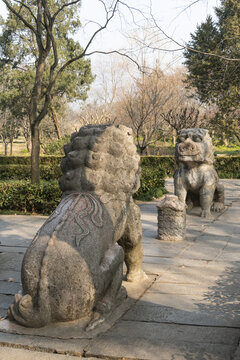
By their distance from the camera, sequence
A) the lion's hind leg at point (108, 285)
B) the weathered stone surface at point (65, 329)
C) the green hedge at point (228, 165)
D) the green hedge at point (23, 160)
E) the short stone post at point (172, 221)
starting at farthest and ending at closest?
the green hedge at point (23, 160) < the green hedge at point (228, 165) < the short stone post at point (172, 221) < the lion's hind leg at point (108, 285) < the weathered stone surface at point (65, 329)

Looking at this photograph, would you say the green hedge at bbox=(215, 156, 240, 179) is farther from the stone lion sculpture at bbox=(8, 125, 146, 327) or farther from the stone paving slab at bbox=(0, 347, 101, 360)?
the stone paving slab at bbox=(0, 347, 101, 360)

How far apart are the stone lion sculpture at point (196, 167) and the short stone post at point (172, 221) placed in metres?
2.02

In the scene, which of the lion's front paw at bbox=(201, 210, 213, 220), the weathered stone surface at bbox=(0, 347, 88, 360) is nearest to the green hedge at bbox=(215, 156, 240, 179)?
the lion's front paw at bbox=(201, 210, 213, 220)

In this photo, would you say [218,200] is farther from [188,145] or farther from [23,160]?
[23,160]

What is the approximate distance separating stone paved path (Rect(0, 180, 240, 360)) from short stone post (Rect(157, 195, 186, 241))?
197mm

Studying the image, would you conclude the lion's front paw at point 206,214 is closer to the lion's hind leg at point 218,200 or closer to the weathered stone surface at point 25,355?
the lion's hind leg at point 218,200

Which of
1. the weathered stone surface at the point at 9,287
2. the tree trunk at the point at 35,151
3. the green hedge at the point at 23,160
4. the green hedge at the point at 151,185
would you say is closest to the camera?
the weathered stone surface at the point at 9,287

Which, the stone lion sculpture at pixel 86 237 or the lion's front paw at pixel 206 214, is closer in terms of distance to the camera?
the stone lion sculpture at pixel 86 237

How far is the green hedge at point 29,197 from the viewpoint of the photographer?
34.2ft

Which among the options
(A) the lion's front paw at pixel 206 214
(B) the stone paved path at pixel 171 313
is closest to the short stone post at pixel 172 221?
(B) the stone paved path at pixel 171 313

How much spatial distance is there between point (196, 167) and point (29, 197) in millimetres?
4296

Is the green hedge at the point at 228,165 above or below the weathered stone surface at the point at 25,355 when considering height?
above

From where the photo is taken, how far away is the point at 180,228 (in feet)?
23.1

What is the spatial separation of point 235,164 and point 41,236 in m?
18.1
